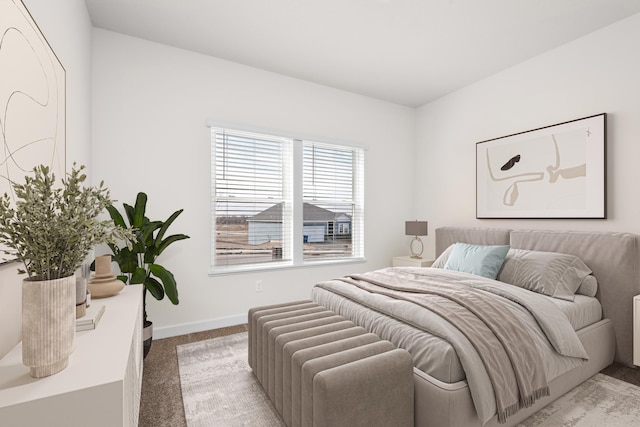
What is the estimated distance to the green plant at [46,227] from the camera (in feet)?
3.01

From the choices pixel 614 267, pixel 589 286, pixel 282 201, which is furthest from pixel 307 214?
pixel 614 267

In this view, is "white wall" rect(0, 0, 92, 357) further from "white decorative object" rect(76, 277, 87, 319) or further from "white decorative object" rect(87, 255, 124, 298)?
"white decorative object" rect(87, 255, 124, 298)

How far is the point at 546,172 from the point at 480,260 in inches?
49.2

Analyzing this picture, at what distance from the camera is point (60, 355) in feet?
3.23

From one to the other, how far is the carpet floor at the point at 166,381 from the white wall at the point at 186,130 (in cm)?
20

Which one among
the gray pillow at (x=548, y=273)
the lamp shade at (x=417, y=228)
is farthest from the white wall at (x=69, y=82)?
the lamp shade at (x=417, y=228)

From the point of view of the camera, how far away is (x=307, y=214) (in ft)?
13.1

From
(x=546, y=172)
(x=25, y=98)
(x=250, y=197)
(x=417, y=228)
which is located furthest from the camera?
(x=417, y=228)

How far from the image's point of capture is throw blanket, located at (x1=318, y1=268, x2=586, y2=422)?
1582mm

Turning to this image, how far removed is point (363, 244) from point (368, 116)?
1.83m

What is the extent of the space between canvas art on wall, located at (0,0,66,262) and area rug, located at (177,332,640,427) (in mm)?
1469

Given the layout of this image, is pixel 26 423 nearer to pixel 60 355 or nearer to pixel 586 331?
pixel 60 355

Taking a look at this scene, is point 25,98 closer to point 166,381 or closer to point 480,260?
point 166,381

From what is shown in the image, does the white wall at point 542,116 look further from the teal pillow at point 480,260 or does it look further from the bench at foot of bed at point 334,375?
the bench at foot of bed at point 334,375
